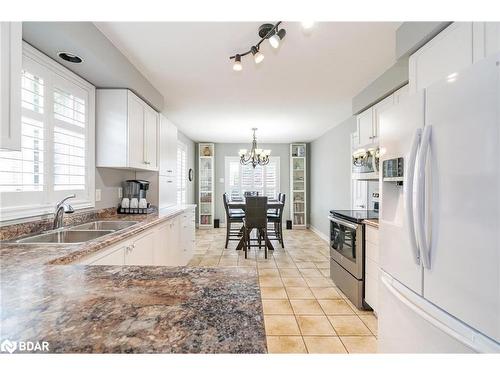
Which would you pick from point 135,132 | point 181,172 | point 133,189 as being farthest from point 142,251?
point 181,172

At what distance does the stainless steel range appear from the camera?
2438 mm

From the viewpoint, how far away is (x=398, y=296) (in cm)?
139

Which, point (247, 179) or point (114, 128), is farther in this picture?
point (247, 179)

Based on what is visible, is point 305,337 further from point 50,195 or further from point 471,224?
point 50,195

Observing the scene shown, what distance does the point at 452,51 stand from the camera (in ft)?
4.75

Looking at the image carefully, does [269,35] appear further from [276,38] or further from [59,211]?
[59,211]

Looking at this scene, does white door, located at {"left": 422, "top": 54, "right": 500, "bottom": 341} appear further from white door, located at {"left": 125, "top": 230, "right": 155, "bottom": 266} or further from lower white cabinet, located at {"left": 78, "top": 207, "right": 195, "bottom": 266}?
white door, located at {"left": 125, "top": 230, "right": 155, "bottom": 266}

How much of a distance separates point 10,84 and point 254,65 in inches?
74.0

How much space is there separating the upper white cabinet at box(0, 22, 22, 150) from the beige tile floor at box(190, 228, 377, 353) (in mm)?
2021

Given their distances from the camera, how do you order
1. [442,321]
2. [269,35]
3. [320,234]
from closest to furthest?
[442,321]
[269,35]
[320,234]

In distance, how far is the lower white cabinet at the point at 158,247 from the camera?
5.44 feet

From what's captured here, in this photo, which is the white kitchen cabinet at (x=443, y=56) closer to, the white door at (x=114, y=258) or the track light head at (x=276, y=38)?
the track light head at (x=276, y=38)
